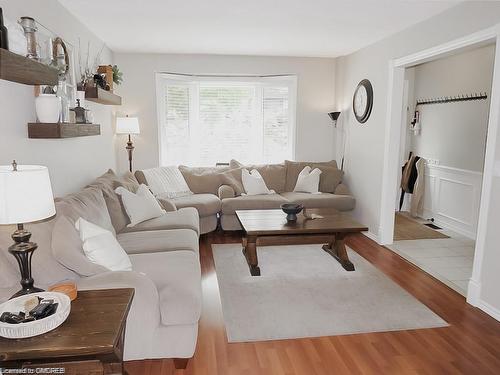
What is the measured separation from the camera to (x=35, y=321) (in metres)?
1.48

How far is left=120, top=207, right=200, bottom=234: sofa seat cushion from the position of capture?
3.63 m

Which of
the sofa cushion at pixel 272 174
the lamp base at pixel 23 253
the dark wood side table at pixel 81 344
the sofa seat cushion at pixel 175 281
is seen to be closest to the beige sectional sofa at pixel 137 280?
the sofa seat cushion at pixel 175 281

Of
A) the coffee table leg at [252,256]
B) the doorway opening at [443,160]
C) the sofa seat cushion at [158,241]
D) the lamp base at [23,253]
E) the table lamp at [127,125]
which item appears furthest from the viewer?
the table lamp at [127,125]

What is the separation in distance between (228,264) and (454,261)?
2467 mm

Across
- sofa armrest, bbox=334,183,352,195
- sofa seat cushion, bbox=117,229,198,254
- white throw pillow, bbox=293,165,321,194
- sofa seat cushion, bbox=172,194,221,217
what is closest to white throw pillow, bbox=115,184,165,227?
sofa seat cushion, bbox=117,229,198,254

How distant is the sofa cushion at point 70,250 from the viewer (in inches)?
81.7

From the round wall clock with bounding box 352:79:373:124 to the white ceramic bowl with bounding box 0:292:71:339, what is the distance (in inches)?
174

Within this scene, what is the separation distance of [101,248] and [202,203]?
253 centimetres

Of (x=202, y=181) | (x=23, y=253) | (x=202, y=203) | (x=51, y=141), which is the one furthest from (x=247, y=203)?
(x=23, y=253)

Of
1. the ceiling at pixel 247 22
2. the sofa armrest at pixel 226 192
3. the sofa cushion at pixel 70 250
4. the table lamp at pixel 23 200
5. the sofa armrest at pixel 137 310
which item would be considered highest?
the ceiling at pixel 247 22

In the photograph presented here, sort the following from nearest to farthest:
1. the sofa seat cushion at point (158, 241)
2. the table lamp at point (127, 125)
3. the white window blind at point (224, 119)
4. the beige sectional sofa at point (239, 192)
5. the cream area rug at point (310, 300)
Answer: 1. the cream area rug at point (310, 300)
2. the sofa seat cushion at point (158, 241)
3. the beige sectional sofa at point (239, 192)
4. the table lamp at point (127, 125)
5. the white window blind at point (224, 119)

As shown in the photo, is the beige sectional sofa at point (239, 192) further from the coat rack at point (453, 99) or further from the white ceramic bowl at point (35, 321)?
the white ceramic bowl at point (35, 321)

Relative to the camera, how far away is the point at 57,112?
2734mm

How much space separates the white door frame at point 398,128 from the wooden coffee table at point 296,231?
2.98 ft
